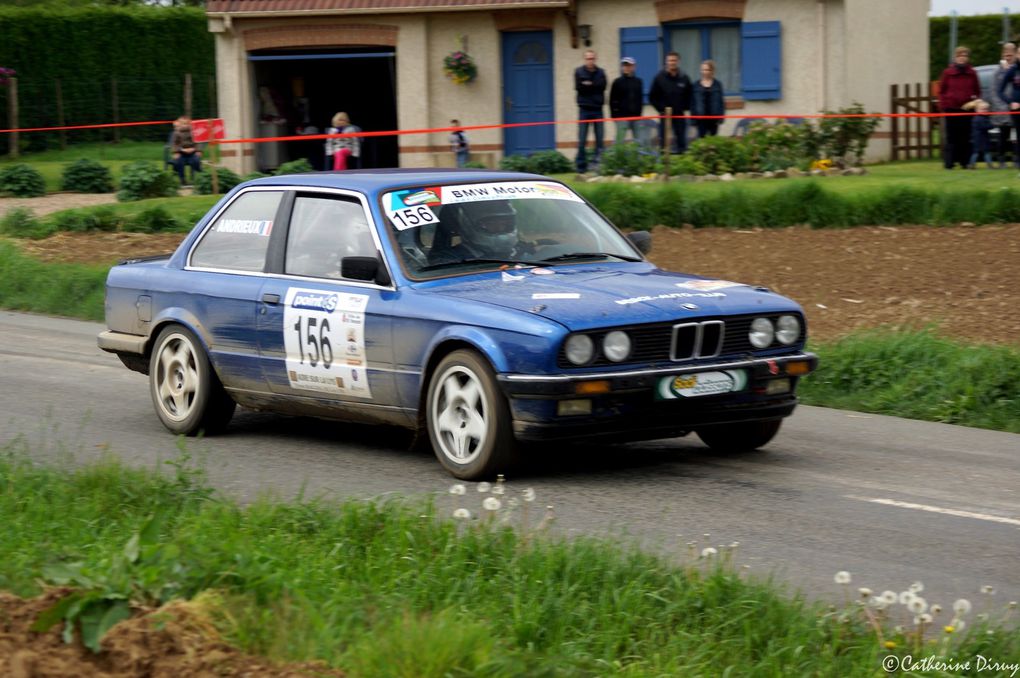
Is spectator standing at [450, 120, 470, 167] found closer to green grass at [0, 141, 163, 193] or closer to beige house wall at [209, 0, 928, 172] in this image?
beige house wall at [209, 0, 928, 172]

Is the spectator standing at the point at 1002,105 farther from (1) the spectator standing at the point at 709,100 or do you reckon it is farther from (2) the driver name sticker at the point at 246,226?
(2) the driver name sticker at the point at 246,226

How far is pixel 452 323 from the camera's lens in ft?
26.3

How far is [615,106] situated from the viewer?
998 inches

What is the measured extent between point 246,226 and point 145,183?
57.0 ft

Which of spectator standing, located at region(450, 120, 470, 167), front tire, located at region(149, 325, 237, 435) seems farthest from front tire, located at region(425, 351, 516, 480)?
spectator standing, located at region(450, 120, 470, 167)

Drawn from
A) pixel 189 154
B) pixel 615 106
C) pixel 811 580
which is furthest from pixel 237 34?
pixel 811 580

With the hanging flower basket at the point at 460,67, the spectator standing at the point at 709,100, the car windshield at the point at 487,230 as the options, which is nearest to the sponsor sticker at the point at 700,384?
the car windshield at the point at 487,230

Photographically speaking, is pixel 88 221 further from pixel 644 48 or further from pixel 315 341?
pixel 315 341

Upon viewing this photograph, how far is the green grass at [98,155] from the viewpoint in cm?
3800

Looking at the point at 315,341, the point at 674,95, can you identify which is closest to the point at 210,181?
the point at 674,95

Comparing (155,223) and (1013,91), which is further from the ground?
(1013,91)

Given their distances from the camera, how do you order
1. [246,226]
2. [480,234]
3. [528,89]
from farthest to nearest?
[528,89]
[246,226]
[480,234]

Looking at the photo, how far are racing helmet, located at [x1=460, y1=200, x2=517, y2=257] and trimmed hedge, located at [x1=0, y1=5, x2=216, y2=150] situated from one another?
3531cm

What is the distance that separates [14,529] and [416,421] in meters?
2.45
